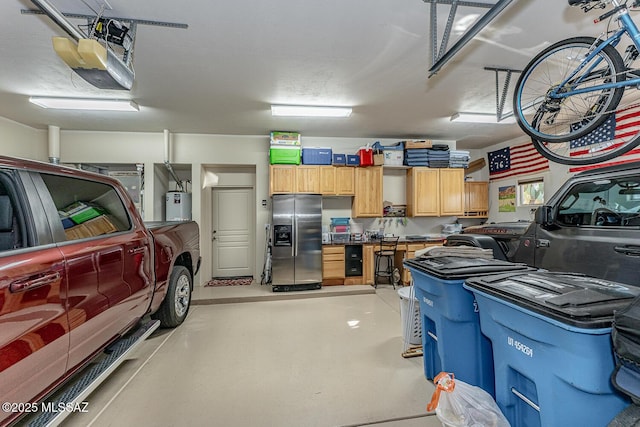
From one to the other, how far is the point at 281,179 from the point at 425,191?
3.11m

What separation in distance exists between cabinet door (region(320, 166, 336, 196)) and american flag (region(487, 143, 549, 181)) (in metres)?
4.00

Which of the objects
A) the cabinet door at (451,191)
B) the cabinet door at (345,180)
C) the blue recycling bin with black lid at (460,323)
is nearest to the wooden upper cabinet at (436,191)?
the cabinet door at (451,191)

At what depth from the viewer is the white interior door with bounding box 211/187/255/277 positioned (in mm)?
6133

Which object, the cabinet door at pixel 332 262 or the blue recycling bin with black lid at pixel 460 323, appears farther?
the cabinet door at pixel 332 262

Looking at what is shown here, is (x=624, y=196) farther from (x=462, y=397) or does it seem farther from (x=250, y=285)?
(x=250, y=285)

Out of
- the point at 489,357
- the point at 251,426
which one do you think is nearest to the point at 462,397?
the point at 489,357

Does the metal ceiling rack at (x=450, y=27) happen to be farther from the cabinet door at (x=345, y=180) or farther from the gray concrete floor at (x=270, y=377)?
the cabinet door at (x=345, y=180)

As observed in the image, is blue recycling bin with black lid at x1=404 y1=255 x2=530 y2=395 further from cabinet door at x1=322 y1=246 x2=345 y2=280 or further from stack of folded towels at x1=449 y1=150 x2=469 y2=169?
stack of folded towels at x1=449 y1=150 x2=469 y2=169

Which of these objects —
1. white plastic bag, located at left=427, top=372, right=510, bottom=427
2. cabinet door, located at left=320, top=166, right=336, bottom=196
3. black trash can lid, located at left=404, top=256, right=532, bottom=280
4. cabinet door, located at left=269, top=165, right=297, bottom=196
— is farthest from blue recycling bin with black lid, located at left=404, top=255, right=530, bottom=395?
cabinet door, located at left=269, top=165, right=297, bottom=196

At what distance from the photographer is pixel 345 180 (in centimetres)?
545

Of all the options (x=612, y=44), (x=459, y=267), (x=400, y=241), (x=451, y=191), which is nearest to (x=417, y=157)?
(x=451, y=191)

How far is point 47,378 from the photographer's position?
1.46 m

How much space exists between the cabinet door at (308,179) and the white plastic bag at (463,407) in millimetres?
4189

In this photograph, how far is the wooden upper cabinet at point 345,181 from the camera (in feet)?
17.8
